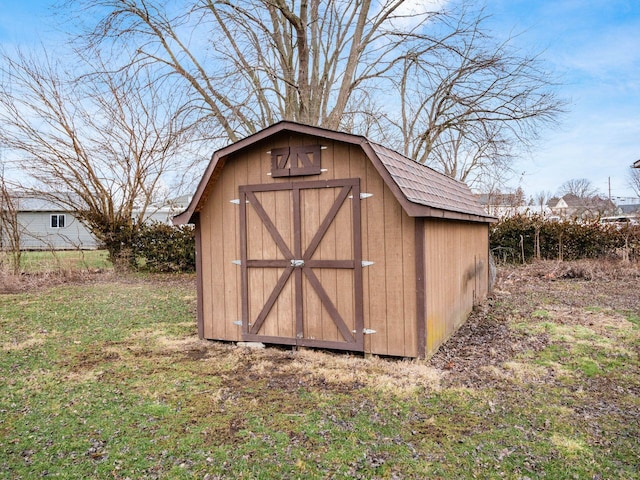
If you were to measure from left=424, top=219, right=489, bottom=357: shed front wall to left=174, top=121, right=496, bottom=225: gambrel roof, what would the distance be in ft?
0.97

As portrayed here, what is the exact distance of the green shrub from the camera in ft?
44.3

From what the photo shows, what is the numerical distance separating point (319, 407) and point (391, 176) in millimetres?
2403

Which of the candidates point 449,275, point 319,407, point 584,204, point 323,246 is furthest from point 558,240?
point 584,204

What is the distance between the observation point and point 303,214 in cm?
520

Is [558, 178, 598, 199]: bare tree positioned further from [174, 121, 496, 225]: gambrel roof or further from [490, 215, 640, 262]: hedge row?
[174, 121, 496, 225]: gambrel roof

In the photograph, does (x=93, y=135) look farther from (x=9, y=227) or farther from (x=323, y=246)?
(x=323, y=246)

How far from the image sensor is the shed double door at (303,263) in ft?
16.4

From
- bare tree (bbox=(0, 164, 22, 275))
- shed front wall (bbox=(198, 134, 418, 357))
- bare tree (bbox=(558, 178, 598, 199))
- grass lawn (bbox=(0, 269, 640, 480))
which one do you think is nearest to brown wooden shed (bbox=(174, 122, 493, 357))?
shed front wall (bbox=(198, 134, 418, 357))

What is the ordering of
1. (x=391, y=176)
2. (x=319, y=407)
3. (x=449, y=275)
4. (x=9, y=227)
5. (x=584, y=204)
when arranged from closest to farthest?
(x=319, y=407) < (x=391, y=176) < (x=449, y=275) < (x=9, y=227) < (x=584, y=204)

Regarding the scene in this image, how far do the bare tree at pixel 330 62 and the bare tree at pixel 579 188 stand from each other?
3574cm

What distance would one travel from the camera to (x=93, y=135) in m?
12.8

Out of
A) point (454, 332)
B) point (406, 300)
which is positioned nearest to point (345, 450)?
point (406, 300)

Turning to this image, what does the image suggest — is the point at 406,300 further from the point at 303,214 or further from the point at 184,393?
the point at 184,393

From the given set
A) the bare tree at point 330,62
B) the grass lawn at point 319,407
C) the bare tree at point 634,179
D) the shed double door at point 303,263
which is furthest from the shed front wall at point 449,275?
the bare tree at point 634,179
